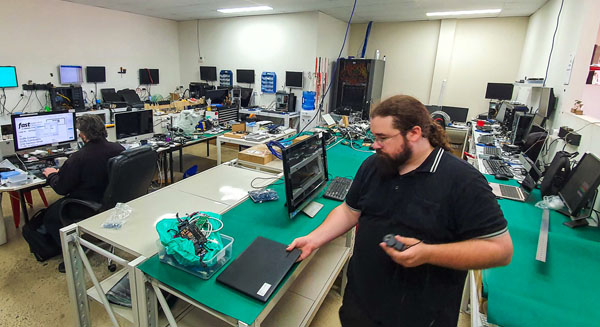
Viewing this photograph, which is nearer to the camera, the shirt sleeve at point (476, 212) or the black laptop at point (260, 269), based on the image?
the shirt sleeve at point (476, 212)

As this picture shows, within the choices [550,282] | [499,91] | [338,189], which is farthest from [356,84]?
[550,282]

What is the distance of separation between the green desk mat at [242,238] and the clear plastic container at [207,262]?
0.06 feet

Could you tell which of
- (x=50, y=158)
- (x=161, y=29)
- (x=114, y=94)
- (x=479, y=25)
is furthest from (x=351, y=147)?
(x=161, y=29)

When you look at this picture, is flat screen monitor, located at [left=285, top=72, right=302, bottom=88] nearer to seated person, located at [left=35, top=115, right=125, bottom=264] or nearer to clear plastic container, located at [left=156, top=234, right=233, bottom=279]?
seated person, located at [left=35, top=115, right=125, bottom=264]

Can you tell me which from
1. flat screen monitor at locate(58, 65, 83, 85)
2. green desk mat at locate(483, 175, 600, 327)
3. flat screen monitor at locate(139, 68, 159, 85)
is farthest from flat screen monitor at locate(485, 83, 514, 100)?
flat screen monitor at locate(58, 65, 83, 85)

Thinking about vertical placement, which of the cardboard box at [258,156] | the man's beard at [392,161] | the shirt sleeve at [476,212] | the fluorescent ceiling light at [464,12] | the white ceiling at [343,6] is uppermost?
the fluorescent ceiling light at [464,12]

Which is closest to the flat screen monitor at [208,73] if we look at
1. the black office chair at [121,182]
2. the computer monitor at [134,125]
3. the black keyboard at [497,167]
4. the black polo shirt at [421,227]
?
the computer monitor at [134,125]

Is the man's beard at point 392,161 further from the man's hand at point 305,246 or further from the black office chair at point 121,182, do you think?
the black office chair at point 121,182

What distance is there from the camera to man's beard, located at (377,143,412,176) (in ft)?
3.53

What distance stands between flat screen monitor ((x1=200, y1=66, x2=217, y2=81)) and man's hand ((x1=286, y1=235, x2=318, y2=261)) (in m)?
6.75

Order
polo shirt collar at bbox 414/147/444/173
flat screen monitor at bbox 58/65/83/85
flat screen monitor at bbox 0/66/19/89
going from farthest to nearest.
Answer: flat screen monitor at bbox 58/65/83/85, flat screen monitor at bbox 0/66/19/89, polo shirt collar at bbox 414/147/444/173

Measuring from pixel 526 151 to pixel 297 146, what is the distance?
2615mm

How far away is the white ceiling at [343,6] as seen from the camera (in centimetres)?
485

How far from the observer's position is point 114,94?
6.26 meters
